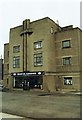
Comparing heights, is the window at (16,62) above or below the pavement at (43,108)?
above

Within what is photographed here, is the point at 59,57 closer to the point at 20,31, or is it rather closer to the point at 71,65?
the point at 71,65

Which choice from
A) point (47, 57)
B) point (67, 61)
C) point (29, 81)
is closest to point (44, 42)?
point (47, 57)

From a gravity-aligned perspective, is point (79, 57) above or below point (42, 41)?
below

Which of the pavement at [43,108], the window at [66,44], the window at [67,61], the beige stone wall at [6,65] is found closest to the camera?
the pavement at [43,108]

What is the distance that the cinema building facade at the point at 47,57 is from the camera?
38.8 m

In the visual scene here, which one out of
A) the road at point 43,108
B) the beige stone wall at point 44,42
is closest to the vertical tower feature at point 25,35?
the beige stone wall at point 44,42

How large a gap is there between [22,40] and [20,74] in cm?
718

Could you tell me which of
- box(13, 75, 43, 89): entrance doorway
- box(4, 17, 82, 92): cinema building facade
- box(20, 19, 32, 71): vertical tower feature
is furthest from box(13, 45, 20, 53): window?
box(13, 75, 43, 89): entrance doorway

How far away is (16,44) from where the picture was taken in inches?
1823

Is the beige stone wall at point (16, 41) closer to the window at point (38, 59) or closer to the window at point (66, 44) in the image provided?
the window at point (38, 59)

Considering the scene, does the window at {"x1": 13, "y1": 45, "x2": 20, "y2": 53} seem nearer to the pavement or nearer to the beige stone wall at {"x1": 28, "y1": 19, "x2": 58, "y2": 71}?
the beige stone wall at {"x1": 28, "y1": 19, "x2": 58, "y2": 71}

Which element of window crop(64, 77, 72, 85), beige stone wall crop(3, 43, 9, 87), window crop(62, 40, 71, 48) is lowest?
window crop(64, 77, 72, 85)

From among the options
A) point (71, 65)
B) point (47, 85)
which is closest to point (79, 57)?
point (71, 65)

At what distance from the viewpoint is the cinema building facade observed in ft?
127
